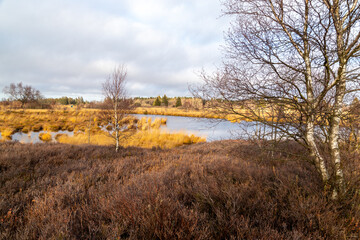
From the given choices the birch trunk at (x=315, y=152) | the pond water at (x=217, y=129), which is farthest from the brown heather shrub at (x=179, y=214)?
the pond water at (x=217, y=129)

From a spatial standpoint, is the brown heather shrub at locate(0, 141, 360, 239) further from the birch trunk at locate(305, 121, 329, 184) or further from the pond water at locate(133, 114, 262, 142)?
the pond water at locate(133, 114, 262, 142)

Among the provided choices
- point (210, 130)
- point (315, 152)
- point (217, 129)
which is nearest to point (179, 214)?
point (315, 152)

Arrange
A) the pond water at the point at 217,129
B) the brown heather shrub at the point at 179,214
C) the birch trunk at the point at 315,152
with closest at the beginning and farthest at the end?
1. the brown heather shrub at the point at 179,214
2. the birch trunk at the point at 315,152
3. the pond water at the point at 217,129

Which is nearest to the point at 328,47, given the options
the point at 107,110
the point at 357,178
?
the point at 357,178

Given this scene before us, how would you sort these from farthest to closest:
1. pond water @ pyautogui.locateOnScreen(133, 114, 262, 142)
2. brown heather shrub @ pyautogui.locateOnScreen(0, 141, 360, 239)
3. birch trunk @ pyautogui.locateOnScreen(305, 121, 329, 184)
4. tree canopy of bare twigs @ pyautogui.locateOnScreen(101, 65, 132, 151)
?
tree canopy of bare twigs @ pyautogui.locateOnScreen(101, 65, 132, 151) < pond water @ pyautogui.locateOnScreen(133, 114, 262, 142) < birch trunk @ pyautogui.locateOnScreen(305, 121, 329, 184) < brown heather shrub @ pyautogui.locateOnScreen(0, 141, 360, 239)

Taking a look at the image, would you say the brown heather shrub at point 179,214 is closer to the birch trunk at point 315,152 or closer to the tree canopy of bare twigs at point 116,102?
the birch trunk at point 315,152

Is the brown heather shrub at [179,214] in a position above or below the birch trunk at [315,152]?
below

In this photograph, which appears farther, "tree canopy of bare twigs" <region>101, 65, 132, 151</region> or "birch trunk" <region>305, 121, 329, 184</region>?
"tree canopy of bare twigs" <region>101, 65, 132, 151</region>

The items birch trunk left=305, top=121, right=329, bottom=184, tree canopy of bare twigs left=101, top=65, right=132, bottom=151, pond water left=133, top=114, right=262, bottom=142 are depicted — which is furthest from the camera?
tree canopy of bare twigs left=101, top=65, right=132, bottom=151

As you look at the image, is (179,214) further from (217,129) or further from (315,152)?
(217,129)

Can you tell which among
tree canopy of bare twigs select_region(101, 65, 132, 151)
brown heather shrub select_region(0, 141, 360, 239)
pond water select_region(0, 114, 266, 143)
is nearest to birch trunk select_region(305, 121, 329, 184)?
brown heather shrub select_region(0, 141, 360, 239)

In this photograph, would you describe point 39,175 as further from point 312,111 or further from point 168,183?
point 312,111

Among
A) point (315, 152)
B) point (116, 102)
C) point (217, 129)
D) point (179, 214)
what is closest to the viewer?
point (179, 214)

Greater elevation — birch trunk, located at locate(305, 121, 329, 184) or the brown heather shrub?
birch trunk, located at locate(305, 121, 329, 184)
